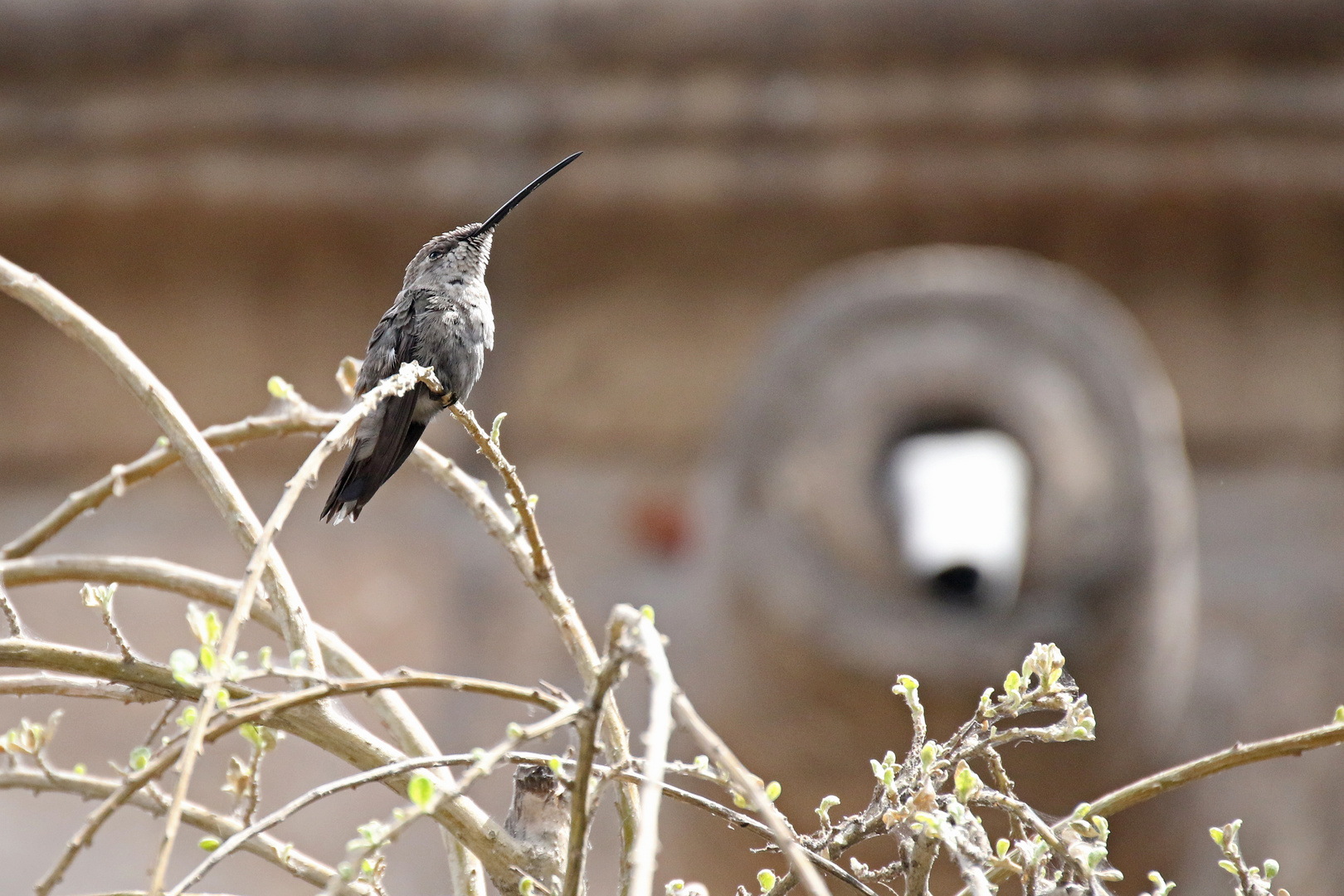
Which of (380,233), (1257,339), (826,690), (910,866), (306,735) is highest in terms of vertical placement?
(380,233)

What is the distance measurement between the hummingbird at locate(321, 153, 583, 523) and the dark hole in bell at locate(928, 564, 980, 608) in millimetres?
1234

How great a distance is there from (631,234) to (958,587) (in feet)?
7.18

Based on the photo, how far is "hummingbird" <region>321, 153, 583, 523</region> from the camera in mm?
1804

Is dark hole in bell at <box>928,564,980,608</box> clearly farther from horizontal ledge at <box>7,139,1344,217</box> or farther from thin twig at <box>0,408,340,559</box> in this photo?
horizontal ledge at <box>7,139,1344,217</box>

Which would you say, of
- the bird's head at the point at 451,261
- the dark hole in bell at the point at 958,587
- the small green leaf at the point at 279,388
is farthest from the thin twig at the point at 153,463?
the dark hole in bell at the point at 958,587

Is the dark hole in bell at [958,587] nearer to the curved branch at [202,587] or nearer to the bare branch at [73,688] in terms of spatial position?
the curved branch at [202,587]

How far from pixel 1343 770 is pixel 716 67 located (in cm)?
305

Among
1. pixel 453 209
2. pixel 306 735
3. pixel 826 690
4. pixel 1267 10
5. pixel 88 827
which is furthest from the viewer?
pixel 453 209

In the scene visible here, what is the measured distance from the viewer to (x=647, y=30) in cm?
423

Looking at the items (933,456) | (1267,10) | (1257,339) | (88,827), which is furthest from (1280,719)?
(88,827)

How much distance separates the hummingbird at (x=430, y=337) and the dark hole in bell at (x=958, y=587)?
123 centimetres

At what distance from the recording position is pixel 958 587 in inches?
119

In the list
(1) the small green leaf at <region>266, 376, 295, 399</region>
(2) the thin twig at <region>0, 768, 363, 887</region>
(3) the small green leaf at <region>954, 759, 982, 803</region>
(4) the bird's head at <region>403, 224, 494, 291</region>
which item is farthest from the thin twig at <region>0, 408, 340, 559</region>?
(3) the small green leaf at <region>954, 759, 982, 803</region>

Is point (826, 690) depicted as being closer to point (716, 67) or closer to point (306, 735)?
point (306, 735)
